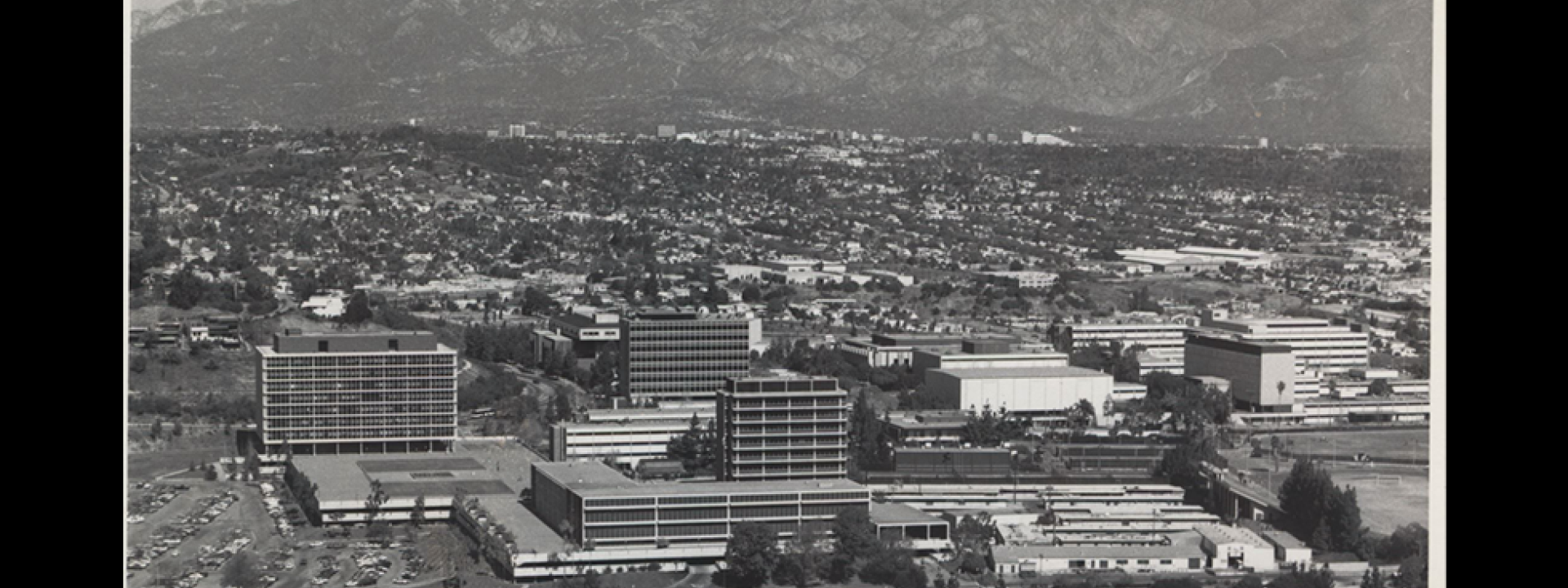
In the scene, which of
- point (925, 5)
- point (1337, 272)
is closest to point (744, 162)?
point (925, 5)

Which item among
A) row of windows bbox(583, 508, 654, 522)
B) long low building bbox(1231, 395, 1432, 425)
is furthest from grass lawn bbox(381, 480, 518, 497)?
long low building bbox(1231, 395, 1432, 425)

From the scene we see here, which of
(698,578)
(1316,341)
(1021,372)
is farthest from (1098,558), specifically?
(1316,341)

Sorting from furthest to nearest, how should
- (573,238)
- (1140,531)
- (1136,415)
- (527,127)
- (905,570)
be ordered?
1. (527,127)
2. (573,238)
3. (1136,415)
4. (1140,531)
5. (905,570)

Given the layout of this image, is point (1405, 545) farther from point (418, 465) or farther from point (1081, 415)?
point (418, 465)

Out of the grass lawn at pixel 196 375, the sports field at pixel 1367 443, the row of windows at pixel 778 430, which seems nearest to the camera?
the row of windows at pixel 778 430

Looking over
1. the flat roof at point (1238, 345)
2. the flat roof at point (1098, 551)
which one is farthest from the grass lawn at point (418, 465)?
the flat roof at point (1238, 345)

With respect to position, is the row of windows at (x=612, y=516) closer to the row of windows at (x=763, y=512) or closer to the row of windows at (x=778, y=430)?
the row of windows at (x=763, y=512)

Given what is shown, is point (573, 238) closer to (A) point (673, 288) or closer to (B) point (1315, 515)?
(A) point (673, 288)
